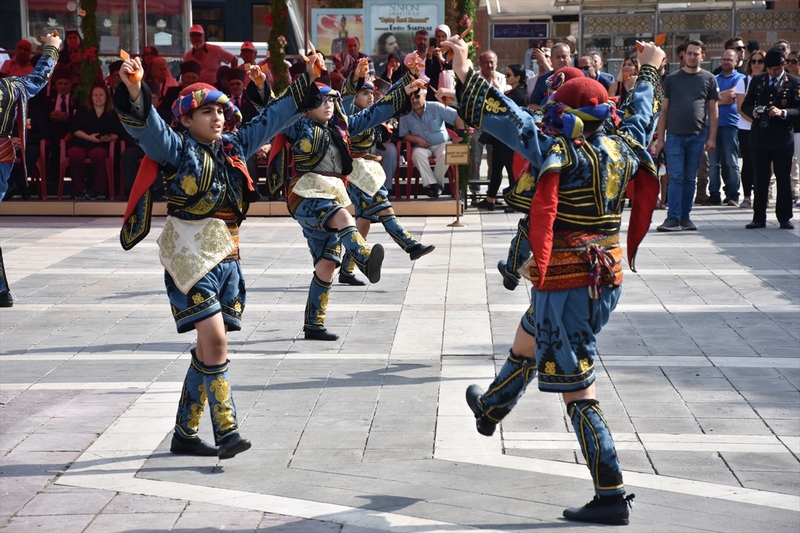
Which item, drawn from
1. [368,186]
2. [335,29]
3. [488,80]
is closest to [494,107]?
[368,186]

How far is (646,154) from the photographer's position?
A: 5035 millimetres

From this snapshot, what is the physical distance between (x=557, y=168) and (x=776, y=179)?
33.8 ft

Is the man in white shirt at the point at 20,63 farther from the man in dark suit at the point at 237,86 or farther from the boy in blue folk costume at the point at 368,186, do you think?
the boy in blue folk costume at the point at 368,186

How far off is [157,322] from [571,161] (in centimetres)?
510

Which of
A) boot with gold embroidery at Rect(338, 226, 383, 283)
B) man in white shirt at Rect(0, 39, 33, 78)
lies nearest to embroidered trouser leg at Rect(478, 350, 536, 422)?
boot with gold embroidery at Rect(338, 226, 383, 283)

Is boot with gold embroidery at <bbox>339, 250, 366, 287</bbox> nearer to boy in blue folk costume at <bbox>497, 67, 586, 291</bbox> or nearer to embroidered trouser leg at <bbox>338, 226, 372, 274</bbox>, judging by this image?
embroidered trouser leg at <bbox>338, 226, 372, 274</bbox>

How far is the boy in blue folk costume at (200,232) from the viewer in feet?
17.7

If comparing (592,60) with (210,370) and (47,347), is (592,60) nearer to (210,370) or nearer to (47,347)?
(47,347)

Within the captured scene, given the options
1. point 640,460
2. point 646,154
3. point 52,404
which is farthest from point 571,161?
point 52,404

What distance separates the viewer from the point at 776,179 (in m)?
14.0

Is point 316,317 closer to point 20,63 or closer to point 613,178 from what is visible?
point 613,178

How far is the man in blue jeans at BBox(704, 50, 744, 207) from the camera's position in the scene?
16.2 meters

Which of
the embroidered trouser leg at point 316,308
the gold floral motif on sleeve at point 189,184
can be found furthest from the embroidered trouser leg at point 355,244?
the gold floral motif on sleeve at point 189,184

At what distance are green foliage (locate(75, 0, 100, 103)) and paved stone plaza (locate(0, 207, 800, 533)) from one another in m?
5.84
